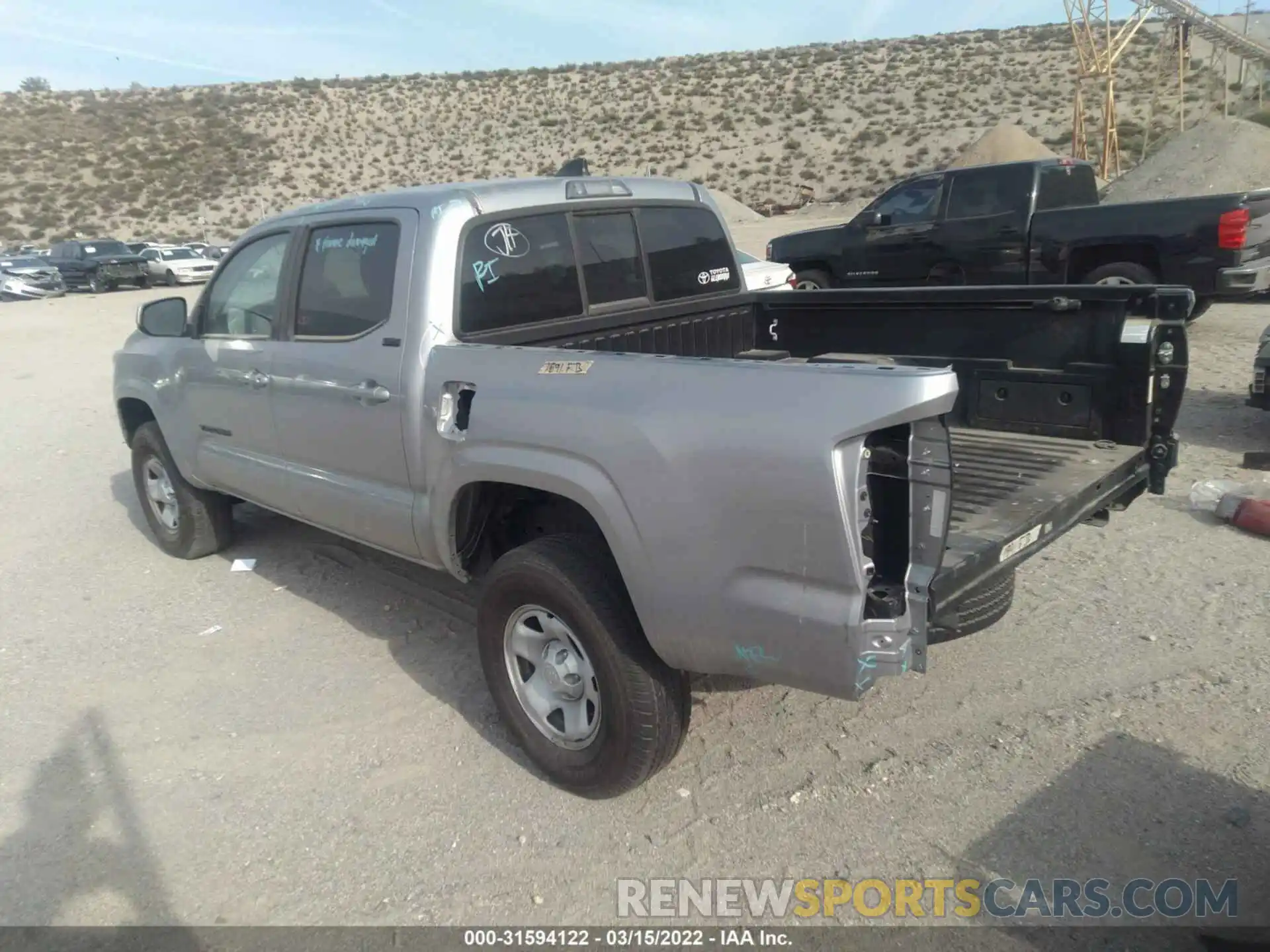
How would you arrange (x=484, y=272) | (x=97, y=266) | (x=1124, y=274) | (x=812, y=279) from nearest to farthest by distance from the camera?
(x=484, y=272), (x=1124, y=274), (x=812, y=279), (x=97, y=266)

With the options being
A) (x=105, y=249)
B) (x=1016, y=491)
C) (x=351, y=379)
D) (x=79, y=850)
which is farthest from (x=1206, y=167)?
(x=105, y=249)

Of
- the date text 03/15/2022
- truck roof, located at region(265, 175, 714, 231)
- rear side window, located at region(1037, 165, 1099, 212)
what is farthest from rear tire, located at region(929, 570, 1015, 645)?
rear side window, located at region(1037, 165, 1099, 212)

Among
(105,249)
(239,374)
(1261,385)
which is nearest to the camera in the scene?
(239,374)

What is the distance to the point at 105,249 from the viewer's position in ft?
102

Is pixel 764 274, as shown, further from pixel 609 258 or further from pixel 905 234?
pixel 609 258

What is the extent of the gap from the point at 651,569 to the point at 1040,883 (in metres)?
1.47

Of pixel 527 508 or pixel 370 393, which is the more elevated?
pixel 370 393

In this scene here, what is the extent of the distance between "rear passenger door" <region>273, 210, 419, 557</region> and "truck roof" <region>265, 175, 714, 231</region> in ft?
0.25

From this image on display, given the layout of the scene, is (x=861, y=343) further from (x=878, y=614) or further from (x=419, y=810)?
(x=419, y=810)

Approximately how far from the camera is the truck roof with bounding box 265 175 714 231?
12.5 feet

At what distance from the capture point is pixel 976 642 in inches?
169

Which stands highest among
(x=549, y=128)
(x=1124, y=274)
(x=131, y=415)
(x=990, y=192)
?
(x=549, y=128)

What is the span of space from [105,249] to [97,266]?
107 cm

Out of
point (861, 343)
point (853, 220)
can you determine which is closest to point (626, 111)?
point (853, 220)
